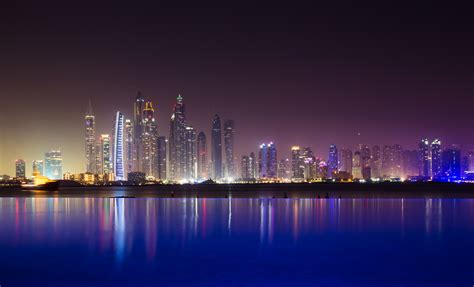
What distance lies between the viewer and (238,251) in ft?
101

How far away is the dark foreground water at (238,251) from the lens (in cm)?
2348

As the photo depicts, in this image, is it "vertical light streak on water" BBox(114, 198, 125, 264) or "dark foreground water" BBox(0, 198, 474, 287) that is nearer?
"dark foreground water" BBox(0, 198, 474, 287)

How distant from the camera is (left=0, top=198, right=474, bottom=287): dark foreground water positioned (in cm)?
2348

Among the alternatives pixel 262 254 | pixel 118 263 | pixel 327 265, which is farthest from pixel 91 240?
pixel 327 265

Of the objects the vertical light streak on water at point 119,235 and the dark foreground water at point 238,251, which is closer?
the dark foreground water at point 238,251

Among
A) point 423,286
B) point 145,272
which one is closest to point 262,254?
point 145,272

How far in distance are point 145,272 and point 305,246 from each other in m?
10.7

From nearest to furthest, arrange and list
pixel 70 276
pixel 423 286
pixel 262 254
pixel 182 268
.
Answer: pixel 423 286 → pixel 70 276 → pixel 182 268 → pixel 262 254

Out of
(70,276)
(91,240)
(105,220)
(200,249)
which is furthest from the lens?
(105,220)

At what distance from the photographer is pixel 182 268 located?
1014 inches

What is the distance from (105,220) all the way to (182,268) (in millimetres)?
23607

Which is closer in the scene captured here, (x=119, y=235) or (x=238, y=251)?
(x=238, y=251)

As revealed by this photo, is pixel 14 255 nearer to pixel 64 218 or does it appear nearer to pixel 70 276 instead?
pixel 70 276

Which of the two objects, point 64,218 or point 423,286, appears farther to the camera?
point 64,218
